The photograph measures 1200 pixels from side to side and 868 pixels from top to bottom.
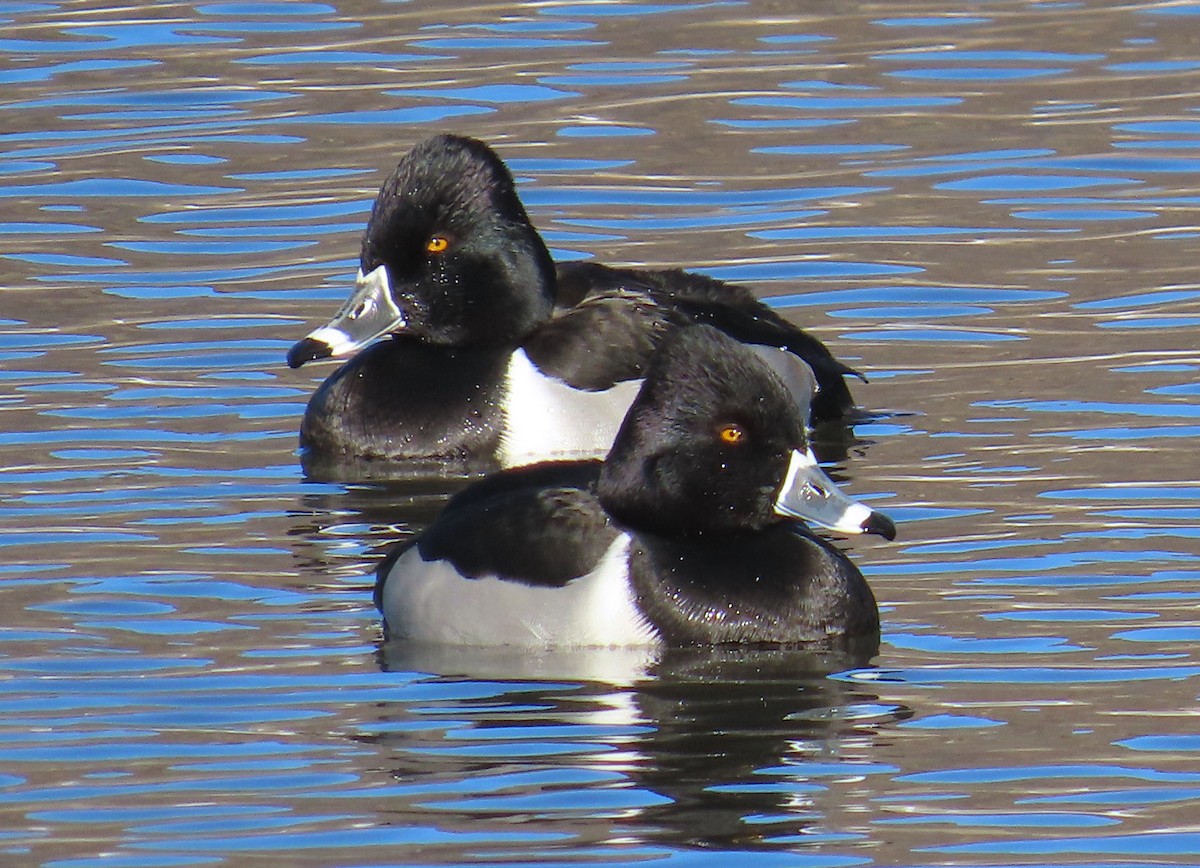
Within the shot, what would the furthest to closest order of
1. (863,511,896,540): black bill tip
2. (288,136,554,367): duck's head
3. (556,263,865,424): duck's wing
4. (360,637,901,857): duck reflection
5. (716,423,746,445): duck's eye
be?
(556,263,865,424): duck's wing < (288,136,554,367): duck's head < (716,423,746,445): duck's eye < (863,511,896,540): black bill tip < (360,637,901,857): duck reflection

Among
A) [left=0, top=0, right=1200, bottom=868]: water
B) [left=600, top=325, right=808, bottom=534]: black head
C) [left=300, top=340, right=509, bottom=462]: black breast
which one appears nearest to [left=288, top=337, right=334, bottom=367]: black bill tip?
[left=300, top=340, right=509, bottom=462]: black breast

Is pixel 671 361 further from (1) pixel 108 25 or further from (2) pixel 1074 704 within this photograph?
(1) pixel 108 25

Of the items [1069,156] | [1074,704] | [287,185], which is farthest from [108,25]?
[1074,704]

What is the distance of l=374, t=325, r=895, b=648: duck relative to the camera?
800cm

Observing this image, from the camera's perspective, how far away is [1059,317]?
1180 centimetres

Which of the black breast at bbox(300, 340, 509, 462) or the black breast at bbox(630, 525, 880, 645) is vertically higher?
the black breast at bbox(630, 525, 880, 645)

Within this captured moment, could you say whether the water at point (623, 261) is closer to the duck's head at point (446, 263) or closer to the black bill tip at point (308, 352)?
the black bill tip at point (308, 352)

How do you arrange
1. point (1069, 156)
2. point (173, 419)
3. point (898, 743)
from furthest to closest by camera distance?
point (1069, 156) < point (173, 419) < point (898, 743)

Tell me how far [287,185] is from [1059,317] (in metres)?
4.24

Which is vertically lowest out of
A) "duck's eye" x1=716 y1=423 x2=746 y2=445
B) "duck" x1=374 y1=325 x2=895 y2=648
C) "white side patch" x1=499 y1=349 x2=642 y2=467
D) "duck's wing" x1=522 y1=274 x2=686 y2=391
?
"white side patch" x1=499 y1=349 x2=642 y2=467

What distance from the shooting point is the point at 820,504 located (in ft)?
26.7

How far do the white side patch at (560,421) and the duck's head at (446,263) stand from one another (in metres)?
0.38

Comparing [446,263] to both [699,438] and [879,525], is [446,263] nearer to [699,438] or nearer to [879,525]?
[699,438]

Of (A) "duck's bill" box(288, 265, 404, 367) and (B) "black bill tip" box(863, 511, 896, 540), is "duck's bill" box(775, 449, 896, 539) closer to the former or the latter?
(B) "black bill tip" box(863, 511, 896, 540)
